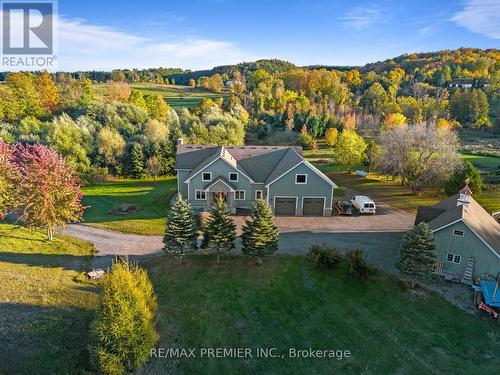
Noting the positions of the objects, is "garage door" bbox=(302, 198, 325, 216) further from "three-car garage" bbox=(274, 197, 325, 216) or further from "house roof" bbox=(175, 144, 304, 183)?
"house roof" bbox=(175, 144, 304, 183)

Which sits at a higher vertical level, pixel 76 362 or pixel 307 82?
pixel 307 82

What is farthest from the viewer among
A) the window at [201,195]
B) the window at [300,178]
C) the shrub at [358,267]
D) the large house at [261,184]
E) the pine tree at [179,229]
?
the window at [201,195]

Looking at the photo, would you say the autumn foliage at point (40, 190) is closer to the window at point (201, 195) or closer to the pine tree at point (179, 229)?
the pine tree at point (179, 229)

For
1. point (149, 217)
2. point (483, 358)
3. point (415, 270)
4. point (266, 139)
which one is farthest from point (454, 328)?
point (266, 139)

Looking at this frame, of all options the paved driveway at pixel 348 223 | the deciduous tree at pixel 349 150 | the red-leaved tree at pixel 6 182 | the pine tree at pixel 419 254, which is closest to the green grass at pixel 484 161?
the deciduous tree at pixel 349 150

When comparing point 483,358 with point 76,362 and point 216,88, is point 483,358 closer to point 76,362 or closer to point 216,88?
point 76,362

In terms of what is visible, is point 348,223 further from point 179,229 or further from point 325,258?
point 179,229

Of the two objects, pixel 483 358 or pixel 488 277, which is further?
pixel 488 277
